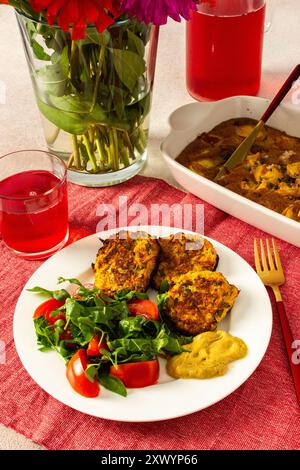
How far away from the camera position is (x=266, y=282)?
5.91 feet

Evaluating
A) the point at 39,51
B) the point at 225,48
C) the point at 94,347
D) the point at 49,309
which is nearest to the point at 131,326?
the point at 94,347

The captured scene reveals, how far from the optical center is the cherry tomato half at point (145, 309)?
1618mm

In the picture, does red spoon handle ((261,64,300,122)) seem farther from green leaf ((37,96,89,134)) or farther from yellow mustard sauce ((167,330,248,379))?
yellow mustard sauce ((167,330,248,379))

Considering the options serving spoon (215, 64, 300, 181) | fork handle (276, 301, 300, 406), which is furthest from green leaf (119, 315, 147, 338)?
serving spoon (215, 64, 300, 181)

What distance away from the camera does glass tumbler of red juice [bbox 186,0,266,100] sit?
2.19m

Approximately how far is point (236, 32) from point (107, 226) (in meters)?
0.70

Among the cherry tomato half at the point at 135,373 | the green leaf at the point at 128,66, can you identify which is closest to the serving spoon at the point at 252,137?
the green leaf at the point at 128,66

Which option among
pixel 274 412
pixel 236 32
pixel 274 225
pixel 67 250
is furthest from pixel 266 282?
pixel 236 32

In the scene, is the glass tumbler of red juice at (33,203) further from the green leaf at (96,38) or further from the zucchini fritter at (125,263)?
the green leaf at (96,38)

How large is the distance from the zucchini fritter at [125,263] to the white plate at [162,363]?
0.07 metres

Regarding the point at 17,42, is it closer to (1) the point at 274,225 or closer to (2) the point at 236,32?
(2) the point at 236,32

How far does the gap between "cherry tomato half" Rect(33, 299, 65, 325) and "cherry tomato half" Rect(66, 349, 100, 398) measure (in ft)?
0.40

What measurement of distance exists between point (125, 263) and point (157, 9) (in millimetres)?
552

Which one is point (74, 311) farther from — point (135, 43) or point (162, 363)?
point (135, 43)
